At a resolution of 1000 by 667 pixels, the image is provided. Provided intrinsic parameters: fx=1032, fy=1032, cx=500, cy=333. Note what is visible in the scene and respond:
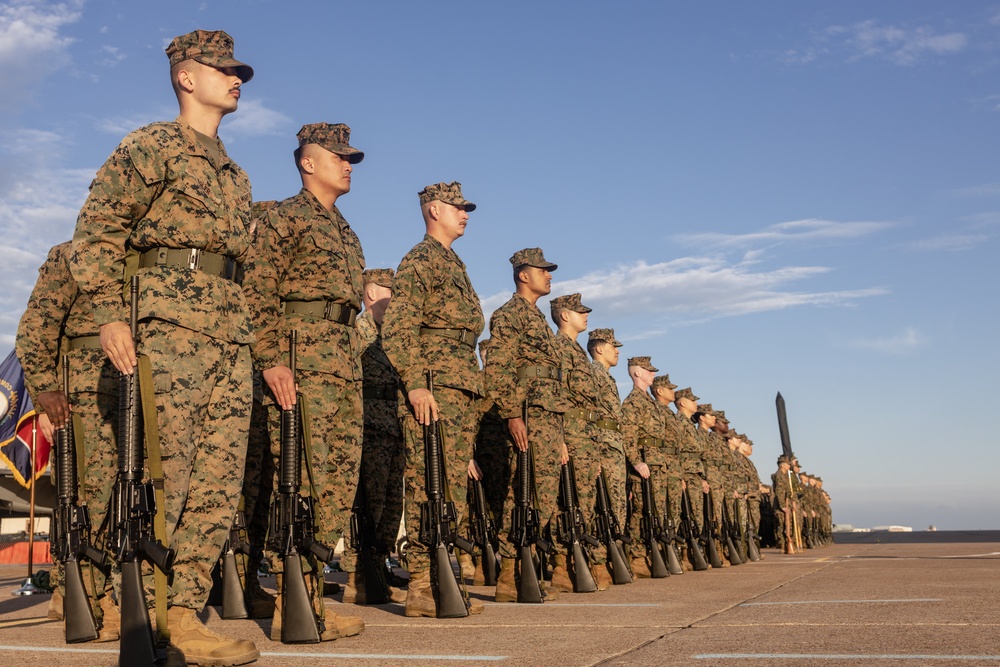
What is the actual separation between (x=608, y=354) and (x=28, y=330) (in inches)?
269

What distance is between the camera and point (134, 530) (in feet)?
12.4

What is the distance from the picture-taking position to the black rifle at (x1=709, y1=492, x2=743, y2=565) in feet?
46.6

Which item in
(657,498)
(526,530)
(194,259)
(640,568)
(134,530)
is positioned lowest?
(640,568)

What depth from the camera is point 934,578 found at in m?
8.59

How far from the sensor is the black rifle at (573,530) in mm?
7980

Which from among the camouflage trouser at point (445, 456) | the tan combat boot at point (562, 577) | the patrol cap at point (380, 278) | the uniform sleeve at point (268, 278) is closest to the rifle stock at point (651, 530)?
the tan combat boot at point (562, 577)

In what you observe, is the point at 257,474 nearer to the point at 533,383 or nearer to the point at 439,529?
the point at 439,529

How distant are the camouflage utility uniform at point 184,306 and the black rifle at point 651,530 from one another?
7226 mm

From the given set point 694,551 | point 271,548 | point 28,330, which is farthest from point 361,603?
point 694,551

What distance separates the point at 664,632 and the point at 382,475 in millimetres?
2944

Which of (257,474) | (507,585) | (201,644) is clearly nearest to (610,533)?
(507,585)

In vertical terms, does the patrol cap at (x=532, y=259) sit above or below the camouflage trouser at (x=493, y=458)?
above

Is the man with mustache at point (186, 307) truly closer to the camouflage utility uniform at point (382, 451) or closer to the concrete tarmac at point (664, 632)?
the concrete tarmac at point (664, 632)

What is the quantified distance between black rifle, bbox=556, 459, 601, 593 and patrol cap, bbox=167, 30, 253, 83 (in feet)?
14.6
